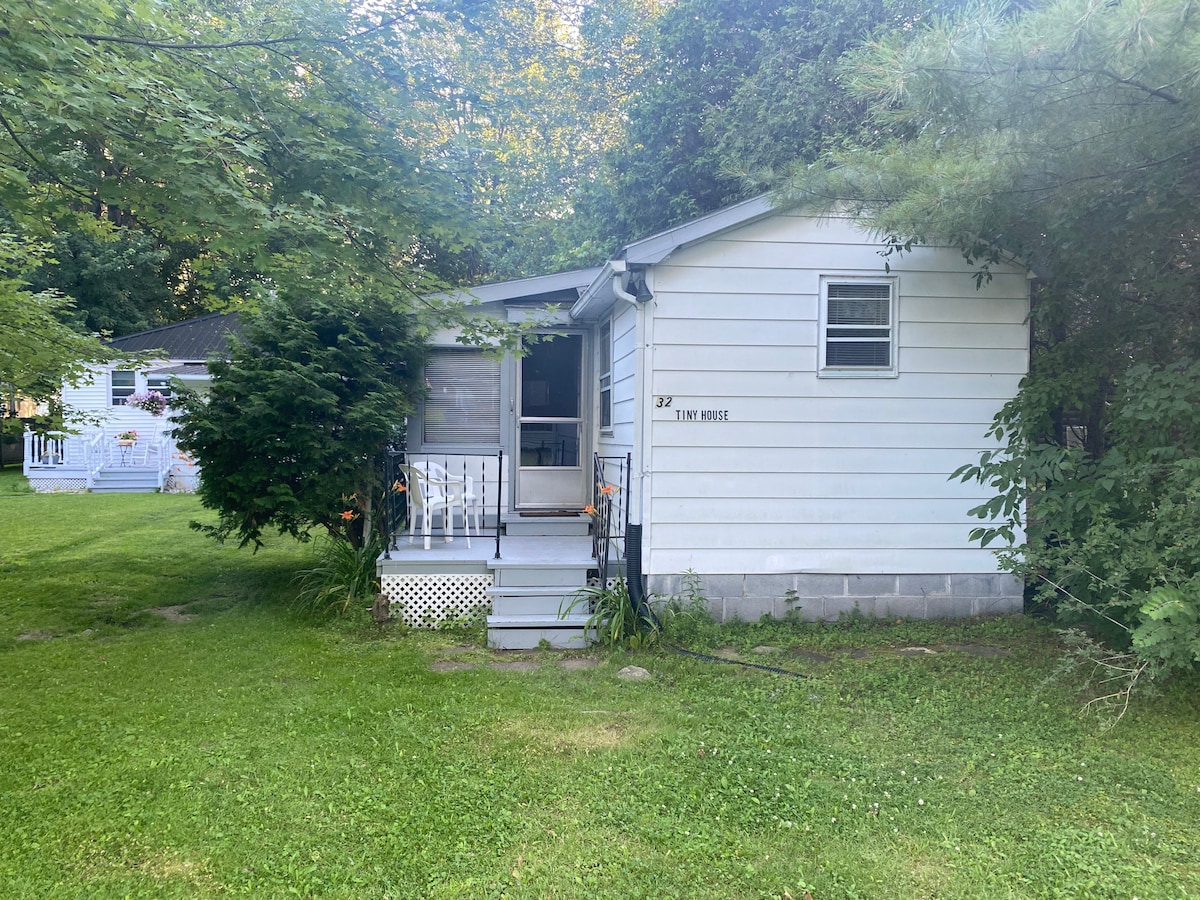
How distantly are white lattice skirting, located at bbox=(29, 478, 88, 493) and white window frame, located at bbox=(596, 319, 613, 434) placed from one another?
1450 centimetres

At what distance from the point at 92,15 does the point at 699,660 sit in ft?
16.6

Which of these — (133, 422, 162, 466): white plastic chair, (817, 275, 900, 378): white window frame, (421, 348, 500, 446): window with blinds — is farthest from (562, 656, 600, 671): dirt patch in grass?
(133, 422, 162, 466): white plastic chair

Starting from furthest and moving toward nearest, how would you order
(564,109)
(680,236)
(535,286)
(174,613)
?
(564,109) < (535,286) < (174,613) < (680,236)

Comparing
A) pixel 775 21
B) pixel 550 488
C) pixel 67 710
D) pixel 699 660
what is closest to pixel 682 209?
pixel 775 21

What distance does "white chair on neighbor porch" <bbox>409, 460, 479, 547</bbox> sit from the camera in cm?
764

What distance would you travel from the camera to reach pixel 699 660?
17.9ft

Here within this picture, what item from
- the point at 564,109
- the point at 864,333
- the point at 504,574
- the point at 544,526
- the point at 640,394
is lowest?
the point at 504,574

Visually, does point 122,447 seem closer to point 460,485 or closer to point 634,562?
point 460,485

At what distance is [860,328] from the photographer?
21.0ft

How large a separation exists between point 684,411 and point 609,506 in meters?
1.04

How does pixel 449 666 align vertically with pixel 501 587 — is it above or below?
below

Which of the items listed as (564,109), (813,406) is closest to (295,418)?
(813,406)

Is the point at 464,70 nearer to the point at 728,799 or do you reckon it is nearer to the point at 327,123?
the point at 327,123

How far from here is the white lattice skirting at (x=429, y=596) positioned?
650cm
